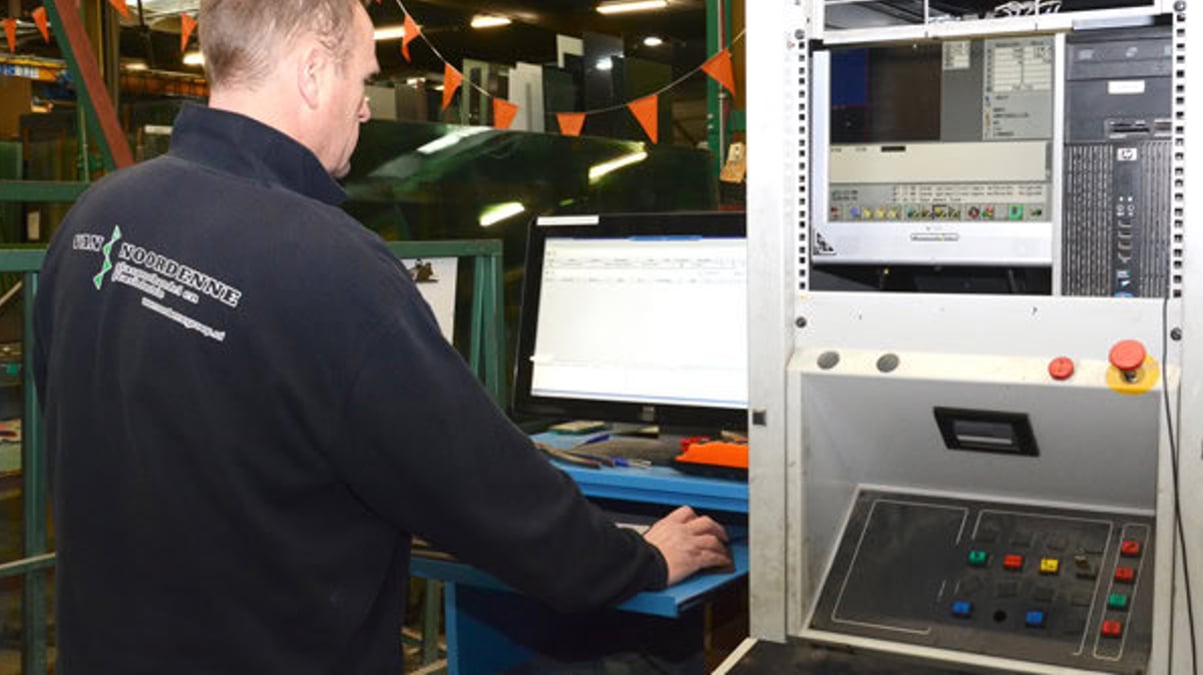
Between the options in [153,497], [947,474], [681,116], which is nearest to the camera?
[153,497]

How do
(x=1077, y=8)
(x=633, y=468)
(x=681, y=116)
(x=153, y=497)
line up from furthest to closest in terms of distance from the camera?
(x=681, y=116), (x=633, y=468), (x=1077, y=8), (x=153, y=497)

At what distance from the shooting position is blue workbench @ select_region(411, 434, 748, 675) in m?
1.79

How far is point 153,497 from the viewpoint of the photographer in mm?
1332

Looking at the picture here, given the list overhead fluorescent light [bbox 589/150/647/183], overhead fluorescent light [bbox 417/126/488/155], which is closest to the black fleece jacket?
overhead fluorescent light [bbox 417/126/488/155]

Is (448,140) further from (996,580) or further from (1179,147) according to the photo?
(1179,147)

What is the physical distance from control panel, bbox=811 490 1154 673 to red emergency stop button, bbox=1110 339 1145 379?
0.97 ft

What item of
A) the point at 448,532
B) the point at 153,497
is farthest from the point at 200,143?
the point at 448,532

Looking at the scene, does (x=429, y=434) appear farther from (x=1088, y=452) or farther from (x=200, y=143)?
(x=1088, y=452)

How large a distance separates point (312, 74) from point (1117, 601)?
110 cm

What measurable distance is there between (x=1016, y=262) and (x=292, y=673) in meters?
0.92

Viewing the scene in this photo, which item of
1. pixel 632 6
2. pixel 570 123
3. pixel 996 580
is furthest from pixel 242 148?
pixel 632 6

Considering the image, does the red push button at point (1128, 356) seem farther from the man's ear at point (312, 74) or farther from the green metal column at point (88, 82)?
the green metal column at point (88, 82)

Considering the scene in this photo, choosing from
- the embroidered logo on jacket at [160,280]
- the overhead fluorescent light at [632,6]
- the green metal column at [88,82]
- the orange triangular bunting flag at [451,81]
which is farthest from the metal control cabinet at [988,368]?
the overhead fluorescent light at [632,6]

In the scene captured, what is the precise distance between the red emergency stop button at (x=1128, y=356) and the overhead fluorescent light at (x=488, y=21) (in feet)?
39.4
